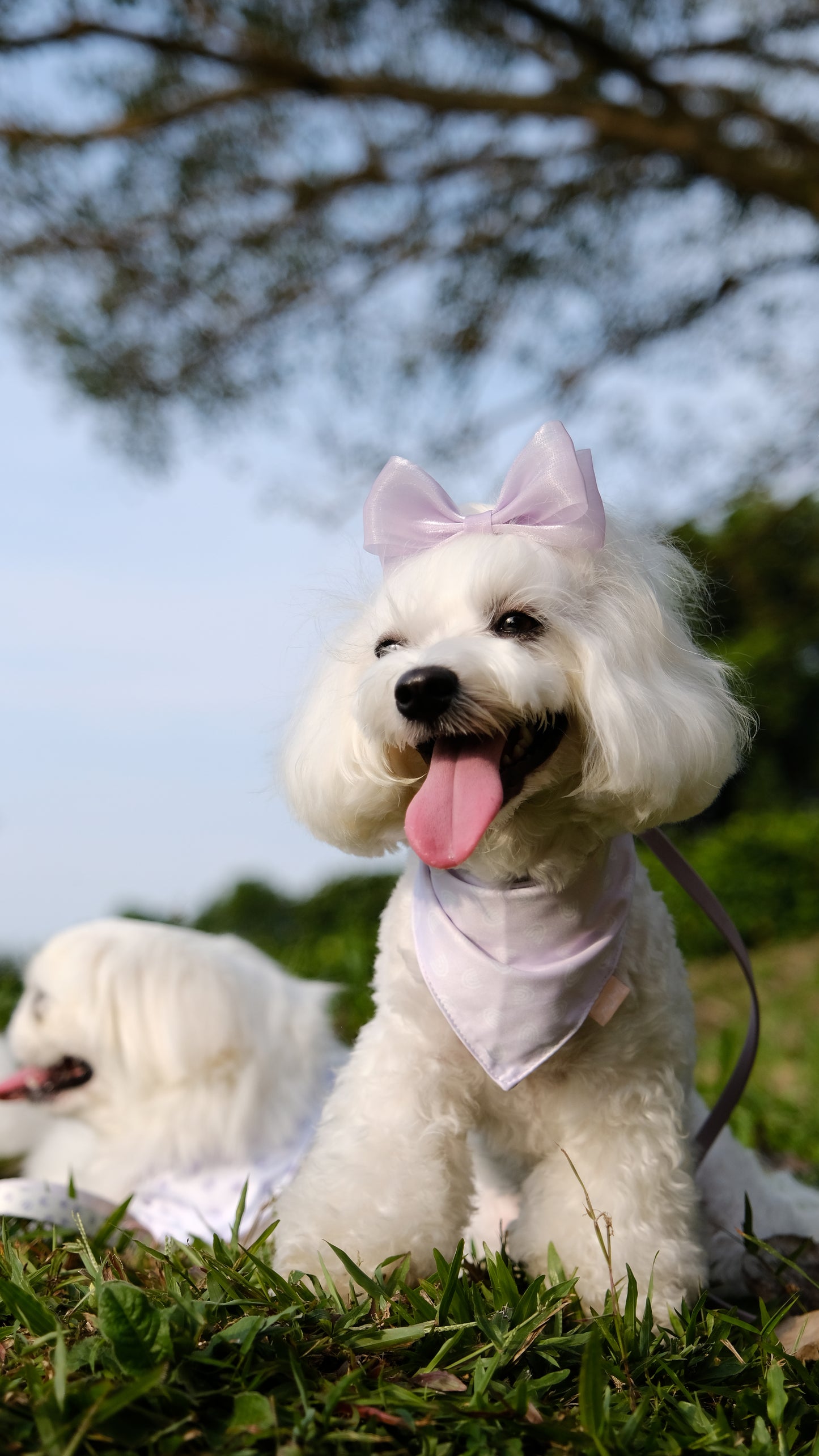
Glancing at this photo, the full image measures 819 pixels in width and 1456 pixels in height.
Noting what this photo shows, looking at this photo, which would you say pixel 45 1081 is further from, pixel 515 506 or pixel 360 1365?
pixel 515 506

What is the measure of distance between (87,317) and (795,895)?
7.86 metres

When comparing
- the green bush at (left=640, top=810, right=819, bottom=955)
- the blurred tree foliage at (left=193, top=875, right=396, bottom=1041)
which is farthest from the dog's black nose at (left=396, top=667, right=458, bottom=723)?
the green bush at (left=640, top=810, right=819, bottom=955)

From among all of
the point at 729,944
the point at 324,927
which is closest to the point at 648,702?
the point at 729,944

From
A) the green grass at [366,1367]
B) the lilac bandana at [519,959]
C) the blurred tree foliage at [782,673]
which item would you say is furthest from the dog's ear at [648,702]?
the blurred tree foliage at [782,673]

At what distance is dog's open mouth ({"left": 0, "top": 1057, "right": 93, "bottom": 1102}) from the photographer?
126 inches

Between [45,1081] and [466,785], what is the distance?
1.92 metres

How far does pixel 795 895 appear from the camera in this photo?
1073 cm

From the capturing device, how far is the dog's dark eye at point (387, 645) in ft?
7.06

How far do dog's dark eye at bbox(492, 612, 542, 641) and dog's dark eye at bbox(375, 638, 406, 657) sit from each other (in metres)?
0.20

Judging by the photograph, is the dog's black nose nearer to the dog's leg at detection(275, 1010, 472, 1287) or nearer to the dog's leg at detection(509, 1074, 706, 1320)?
the dog's leg at detection(275, 1010, 472, 1287)

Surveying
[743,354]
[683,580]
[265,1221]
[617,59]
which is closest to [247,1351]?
[265,1221]

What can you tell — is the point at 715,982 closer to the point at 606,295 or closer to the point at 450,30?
the point at 606,295

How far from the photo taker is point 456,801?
1940mm

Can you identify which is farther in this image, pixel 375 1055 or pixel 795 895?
pixel 795 895
